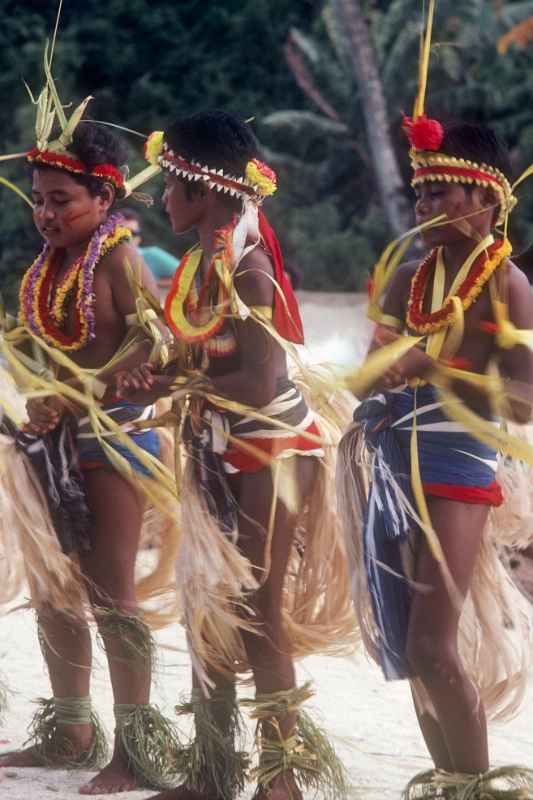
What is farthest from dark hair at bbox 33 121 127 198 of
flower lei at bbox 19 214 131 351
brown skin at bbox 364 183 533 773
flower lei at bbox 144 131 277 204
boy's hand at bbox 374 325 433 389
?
boy's hand at bbox 374 325 433 389

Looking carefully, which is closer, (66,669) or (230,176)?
(230,176)

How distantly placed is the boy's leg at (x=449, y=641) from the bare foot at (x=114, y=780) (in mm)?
1097

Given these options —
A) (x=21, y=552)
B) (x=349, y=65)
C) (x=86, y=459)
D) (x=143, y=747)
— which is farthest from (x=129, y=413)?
(x=349, y=65)

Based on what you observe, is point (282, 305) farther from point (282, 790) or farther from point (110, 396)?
point (282, 790)

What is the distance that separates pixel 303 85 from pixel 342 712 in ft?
82.8

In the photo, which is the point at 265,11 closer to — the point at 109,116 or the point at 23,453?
the point at 109,116

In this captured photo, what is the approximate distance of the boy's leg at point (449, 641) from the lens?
3223mm

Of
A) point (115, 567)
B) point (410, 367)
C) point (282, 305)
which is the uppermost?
point (282, 305)

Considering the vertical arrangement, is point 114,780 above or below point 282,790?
below

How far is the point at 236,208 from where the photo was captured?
373 centimetres

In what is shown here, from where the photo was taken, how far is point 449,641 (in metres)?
3.23

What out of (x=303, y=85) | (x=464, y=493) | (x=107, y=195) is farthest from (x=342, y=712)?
(x=303, y=85)

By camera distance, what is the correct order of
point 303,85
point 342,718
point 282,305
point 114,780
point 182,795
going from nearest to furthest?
point 282,305
point 182,795
point 114,780
point 342,718
point 303,85

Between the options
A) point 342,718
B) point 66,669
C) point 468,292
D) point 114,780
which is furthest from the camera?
point 342,718
